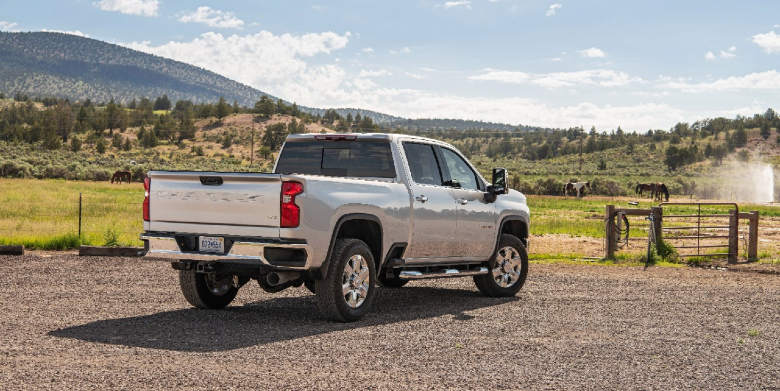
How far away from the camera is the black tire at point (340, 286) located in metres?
9.97

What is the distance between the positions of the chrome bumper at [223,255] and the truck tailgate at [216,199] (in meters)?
0.21

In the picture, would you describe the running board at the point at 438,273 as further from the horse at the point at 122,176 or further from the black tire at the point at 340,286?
the horse at the point at 122,176

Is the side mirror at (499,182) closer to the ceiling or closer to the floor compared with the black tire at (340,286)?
closer to the ceiling

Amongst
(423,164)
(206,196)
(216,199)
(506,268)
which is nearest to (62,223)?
(506,268)

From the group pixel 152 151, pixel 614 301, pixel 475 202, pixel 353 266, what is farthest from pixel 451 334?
pixel 152 151

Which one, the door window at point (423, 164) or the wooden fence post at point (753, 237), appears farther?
the wooden fence post at point (753, 237)

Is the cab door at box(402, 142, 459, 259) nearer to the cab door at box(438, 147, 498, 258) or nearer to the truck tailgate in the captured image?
the cab door at box(438, 147, 498, 258)

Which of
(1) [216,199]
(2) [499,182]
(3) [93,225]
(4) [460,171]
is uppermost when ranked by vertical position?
(4) [460,171]

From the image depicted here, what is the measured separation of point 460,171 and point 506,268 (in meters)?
1.73

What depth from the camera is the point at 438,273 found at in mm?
11656

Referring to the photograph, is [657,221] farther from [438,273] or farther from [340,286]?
[340,286]

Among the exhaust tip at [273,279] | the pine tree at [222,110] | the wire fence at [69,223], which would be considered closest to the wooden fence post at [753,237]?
the exhaust tip at [273,279]

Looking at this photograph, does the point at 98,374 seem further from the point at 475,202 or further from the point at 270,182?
the point at 475,202

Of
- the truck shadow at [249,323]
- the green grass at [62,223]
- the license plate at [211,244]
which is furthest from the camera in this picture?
the green grass at [62,223]
